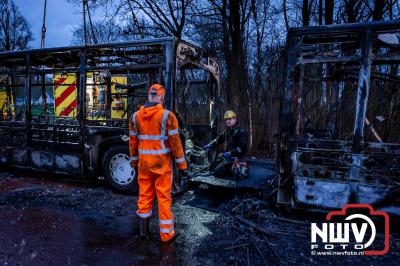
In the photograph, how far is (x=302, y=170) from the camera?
4.31 metres

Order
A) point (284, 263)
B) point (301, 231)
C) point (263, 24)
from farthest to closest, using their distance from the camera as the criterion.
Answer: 1. point (263, 24)
2. point (301, 231)
3. point (284, 263)

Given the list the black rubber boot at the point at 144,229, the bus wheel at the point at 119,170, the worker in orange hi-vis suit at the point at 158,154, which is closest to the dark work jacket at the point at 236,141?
the bus wheel at the point at 119,170

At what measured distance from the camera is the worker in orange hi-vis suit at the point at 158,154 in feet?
11.5

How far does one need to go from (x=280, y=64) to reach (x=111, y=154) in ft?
32.6

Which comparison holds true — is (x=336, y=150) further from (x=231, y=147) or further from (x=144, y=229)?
(x=144, y=229)

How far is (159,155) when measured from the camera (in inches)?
138

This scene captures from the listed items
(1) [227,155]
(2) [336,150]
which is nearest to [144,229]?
(1) [227,155]

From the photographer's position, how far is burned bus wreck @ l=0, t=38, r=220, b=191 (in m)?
5.25

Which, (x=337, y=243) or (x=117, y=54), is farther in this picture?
(x=117, y=54)

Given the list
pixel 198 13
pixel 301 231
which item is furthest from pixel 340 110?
pixel 198 13

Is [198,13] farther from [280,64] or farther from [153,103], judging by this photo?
[153,103]

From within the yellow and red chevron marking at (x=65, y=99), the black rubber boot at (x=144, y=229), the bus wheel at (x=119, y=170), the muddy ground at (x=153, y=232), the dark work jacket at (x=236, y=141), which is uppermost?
the yellow and red chevron marking at (x=65, y=99)

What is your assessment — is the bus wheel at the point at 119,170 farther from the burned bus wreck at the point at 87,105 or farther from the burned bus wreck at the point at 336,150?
the burned bus wreck at the point at 336,150

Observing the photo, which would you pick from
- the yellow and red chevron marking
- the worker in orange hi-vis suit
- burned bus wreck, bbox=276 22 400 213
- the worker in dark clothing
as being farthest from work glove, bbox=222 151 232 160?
the yellow and red chevron marking
